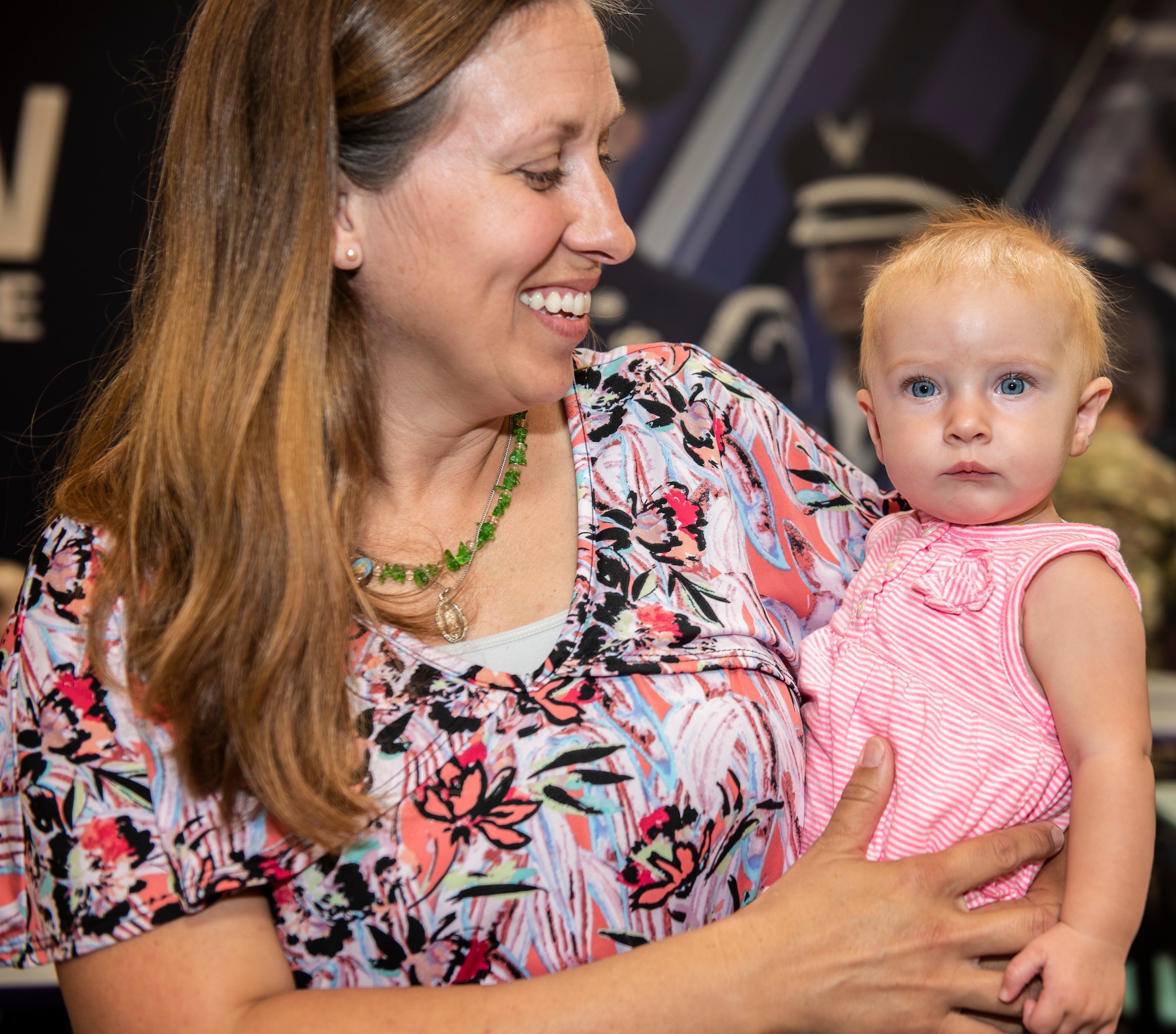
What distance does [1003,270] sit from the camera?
128 centimetres

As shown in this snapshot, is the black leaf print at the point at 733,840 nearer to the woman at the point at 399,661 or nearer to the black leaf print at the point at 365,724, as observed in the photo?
the woman at the point at 399,661

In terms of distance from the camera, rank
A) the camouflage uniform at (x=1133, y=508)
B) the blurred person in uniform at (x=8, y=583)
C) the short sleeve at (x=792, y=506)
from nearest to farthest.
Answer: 1. the short sleeve at (x=792, y=506)
2. the camouflage uniform at (x=1133, y=508)
3. the blurred person in uniform at (x=8, y=583)

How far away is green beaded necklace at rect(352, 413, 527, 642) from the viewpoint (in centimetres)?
135

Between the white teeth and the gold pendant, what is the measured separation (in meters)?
0.38

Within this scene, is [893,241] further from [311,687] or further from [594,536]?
[311,687]

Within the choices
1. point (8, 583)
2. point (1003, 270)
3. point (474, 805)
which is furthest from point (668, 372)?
point (8, 583)

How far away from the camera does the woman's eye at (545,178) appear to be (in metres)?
1.32

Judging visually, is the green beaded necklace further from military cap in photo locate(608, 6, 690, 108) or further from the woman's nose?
military cap in photo locate(608, 6, 690, 108)

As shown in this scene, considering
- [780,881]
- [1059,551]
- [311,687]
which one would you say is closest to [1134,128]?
[1059,551]

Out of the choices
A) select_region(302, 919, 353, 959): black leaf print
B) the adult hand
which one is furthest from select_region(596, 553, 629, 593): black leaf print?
select_region(302, 919, 353, 959): black leaf print

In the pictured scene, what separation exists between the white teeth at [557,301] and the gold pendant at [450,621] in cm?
38

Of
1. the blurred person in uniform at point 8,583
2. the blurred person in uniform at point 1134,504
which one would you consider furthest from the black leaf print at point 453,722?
the blurred person in uniform at point 8,583

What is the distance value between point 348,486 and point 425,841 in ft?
1.45

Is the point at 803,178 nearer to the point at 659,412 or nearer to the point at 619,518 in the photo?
the point at 659,412
